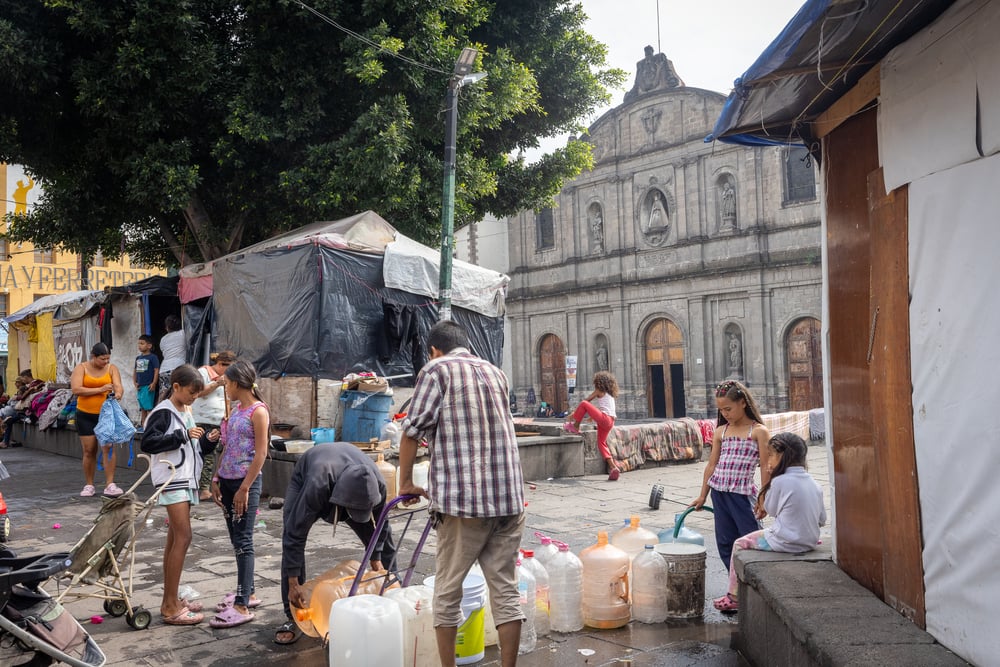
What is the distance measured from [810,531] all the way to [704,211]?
28.5 meters

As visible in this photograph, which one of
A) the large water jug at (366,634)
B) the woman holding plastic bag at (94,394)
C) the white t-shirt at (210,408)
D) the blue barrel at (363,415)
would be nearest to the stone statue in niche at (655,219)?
the blue barrel at (363,415)

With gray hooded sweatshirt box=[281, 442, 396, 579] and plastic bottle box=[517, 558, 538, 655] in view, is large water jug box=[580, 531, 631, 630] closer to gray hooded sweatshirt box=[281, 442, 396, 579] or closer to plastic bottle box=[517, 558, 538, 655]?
plastic bottle box=[517, 558, 538, 655]

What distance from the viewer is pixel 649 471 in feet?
44.8

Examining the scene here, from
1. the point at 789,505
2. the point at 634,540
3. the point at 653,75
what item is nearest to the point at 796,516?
the point at 789,505

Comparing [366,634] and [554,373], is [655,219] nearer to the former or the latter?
[554,373]

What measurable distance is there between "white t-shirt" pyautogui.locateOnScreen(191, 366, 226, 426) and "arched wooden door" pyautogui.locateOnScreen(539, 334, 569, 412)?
27428 mm

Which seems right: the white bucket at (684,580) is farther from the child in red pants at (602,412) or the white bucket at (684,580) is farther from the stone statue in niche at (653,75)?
the stone statue in niche at (653,75)

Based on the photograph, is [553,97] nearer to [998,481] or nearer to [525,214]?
[998,481]

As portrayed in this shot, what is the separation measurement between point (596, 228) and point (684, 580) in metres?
31.4

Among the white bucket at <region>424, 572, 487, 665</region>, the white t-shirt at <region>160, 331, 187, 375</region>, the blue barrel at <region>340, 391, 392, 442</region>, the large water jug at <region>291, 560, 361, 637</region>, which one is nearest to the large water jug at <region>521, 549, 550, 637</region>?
the white bucket at <region>424, 572, 487, 665</region>

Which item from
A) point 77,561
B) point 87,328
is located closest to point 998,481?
point 77,561

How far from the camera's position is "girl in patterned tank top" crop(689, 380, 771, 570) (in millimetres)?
5527

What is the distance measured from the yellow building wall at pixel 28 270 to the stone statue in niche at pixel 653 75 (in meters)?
20.5

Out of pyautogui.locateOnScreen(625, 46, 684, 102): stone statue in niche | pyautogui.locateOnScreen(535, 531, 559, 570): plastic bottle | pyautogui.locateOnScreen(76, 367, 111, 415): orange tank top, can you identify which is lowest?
pyautogui.locateOnScreen(535, 531, 559, 570): plastic bottle
